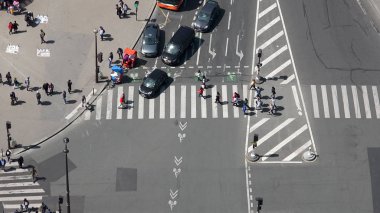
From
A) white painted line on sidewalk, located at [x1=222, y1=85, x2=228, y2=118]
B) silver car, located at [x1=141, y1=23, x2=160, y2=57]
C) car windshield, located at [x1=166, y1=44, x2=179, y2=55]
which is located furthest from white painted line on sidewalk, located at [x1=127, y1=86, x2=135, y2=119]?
white painted line on sidewalk, located at [x1=222, y1=85, x2=228, y2=118]

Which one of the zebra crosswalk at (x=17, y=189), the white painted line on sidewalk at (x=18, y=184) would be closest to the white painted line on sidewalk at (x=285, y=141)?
the zebra crosswalk at (x=17, y=189)

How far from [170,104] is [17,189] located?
18.7 meters

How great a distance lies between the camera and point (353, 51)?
324 feet

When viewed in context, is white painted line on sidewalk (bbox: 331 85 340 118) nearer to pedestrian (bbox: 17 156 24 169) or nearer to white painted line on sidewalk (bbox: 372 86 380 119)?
white painted line on sidewalk (bbox: 372 86 380 119)

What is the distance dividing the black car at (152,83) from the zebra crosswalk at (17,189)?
1516 centimetres

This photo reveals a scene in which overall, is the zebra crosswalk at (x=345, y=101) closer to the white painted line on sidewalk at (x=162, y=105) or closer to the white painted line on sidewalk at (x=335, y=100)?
the white painted line on sidewalk at (x=335, y=100)

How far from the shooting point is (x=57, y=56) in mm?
98062

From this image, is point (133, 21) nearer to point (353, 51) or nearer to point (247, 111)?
point (247, 111)

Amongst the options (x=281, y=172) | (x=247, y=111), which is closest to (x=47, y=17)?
(x=247, y=111)

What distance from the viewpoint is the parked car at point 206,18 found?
10000 centimetres

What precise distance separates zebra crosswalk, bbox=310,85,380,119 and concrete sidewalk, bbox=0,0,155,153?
22.3m

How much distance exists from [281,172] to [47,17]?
114 ft

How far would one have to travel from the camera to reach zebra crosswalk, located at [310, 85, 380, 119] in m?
92.2

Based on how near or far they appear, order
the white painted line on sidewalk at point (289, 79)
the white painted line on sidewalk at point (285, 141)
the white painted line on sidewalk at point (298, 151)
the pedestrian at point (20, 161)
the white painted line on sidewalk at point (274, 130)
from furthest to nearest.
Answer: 1. the white painted line on sidewalk at point (289, 79)
2. the white painted line on sidewalk at point (274, 130)
3. the white painted line on sidewalk at point (285, 141)
4. the white painted line on sidewalk at point (298, 151)
5. the pedestrian at point (20, 161)
